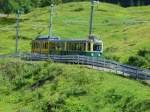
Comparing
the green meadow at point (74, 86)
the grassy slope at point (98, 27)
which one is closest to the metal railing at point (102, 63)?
the green meadow at point (74, 86)

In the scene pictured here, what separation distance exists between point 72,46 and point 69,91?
71.8 feet

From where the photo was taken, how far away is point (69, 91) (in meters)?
59.3

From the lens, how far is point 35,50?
294ft

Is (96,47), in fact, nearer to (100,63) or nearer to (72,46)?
(72,46)

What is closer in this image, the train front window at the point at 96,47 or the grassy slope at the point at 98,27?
the train front window at the point at 96,47

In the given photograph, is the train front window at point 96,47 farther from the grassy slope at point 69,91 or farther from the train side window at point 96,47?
the grassy slope at point 69,91

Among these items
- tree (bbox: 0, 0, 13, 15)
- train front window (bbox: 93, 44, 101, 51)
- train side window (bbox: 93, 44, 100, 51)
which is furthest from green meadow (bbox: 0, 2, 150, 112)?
tree (bbox: 0, 0, 13, 15)

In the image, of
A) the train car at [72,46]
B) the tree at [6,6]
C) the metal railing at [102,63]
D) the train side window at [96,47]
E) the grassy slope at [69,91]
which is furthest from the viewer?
the tree at [6,6]

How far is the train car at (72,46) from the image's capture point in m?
79.1

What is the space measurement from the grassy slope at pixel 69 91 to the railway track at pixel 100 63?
1.85 m

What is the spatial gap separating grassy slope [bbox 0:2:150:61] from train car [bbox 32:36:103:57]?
24.3 ft

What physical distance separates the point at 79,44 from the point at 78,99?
931 inches

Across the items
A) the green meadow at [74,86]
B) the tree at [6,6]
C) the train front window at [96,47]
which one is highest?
the train front window at [96,47]

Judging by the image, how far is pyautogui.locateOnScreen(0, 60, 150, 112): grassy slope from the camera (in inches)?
2093
